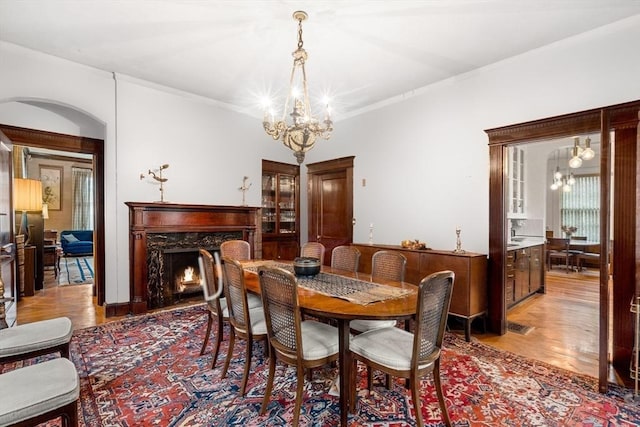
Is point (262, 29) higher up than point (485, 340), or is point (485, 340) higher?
point (262, 29)

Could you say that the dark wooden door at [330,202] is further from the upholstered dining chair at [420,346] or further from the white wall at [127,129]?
the upholstered dining chair at [420,346]

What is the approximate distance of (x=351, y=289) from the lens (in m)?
2.26

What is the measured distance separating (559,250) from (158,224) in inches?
318

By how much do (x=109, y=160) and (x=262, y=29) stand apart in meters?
2.53

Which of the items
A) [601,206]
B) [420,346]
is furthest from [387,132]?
[420,346]

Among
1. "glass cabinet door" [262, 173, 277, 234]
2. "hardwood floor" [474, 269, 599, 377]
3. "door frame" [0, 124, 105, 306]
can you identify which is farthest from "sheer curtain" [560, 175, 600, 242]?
"door frame" [0, 124, 105, 306]

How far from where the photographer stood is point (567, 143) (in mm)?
6574

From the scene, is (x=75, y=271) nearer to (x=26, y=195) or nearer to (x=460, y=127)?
(x=26, y=195)

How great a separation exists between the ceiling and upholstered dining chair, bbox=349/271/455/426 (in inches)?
88.7

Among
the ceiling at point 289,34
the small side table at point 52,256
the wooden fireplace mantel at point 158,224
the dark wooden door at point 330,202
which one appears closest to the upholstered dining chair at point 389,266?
the ceiling at point 289,34

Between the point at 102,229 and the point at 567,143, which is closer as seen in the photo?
the point at 102,229

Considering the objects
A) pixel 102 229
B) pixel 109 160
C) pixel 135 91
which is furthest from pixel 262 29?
pixel 102 229

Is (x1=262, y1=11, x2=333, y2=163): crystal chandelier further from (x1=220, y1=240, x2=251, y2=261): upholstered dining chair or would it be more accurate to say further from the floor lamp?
the floor lamp

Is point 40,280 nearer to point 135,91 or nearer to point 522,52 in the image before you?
point 135,91
